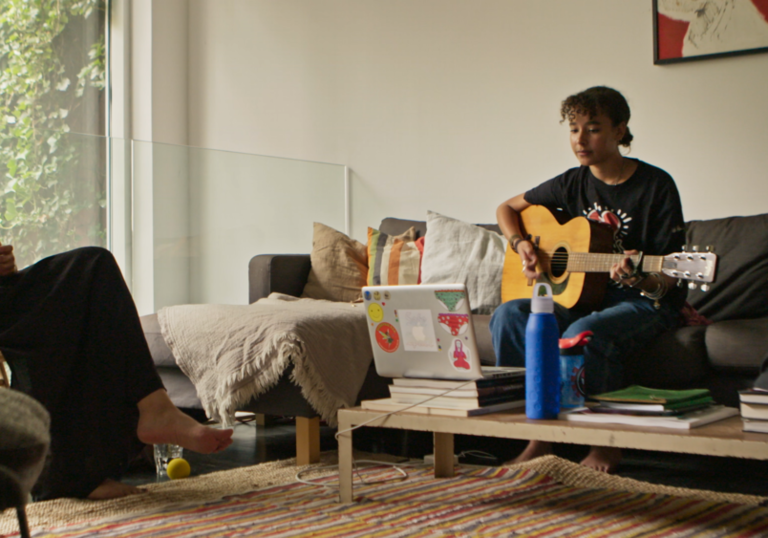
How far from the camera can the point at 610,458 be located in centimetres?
183

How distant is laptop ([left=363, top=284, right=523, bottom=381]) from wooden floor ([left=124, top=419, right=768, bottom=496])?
63 centimetres

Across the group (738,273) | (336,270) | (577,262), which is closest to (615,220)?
(577,262)

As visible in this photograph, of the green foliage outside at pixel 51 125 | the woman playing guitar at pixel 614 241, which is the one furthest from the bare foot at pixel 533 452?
the green foliage outside at pixel 51 125

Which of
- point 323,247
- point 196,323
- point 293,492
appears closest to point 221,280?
point 323,247

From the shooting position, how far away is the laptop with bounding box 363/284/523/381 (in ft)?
4.51

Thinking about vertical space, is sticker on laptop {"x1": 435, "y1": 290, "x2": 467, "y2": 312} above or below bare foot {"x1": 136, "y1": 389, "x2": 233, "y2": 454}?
above

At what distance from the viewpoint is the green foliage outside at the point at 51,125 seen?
3135mm

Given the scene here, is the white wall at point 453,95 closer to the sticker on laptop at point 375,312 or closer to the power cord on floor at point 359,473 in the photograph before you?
the power cord on floor at point 359,473

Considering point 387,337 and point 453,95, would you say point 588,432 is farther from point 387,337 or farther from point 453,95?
point 453,95

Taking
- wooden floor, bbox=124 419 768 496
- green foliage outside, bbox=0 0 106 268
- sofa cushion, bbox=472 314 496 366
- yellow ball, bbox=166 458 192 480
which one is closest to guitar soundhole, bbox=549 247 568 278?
sofa cushion, bbox=472 314 496 366

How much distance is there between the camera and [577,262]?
2.06 m

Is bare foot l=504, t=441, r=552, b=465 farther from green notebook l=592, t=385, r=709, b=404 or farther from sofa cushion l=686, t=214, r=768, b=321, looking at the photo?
sofa cushion l=686, t=214, r=768, b=321

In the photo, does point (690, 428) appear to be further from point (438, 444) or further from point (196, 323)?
point (196, 323)

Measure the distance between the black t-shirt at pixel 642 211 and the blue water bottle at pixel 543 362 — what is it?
2.73 ft
